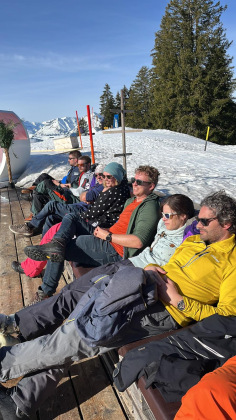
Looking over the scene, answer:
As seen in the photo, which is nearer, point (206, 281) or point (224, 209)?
point (206, 281)

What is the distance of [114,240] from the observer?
2.95 meters

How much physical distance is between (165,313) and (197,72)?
32.9 meters

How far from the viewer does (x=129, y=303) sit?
1.83m

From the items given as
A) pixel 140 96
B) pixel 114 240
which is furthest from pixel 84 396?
pixel 140 96

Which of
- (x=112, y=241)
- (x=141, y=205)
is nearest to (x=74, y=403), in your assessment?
(x=112, y=241)

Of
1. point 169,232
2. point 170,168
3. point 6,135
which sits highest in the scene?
point 6,135

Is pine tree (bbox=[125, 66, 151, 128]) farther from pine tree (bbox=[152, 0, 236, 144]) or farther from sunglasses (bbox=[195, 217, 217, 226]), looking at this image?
sunglasses (bbox=[195, 217, 217, 226])

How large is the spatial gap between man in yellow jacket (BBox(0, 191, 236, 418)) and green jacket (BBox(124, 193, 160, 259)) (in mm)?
669

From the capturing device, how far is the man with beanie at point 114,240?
285 centimetres

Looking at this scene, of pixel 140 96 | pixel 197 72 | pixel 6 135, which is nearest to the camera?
pixel 6 135

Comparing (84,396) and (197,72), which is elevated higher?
(197,72)

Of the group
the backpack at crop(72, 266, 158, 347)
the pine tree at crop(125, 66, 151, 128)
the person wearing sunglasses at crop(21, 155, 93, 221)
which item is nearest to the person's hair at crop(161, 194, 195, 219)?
the backpack at crop(72, 266, 158, 347)

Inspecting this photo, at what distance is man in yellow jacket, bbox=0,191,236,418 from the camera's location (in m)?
1.86

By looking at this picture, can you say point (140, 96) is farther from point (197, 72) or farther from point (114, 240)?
point (114, 240)
